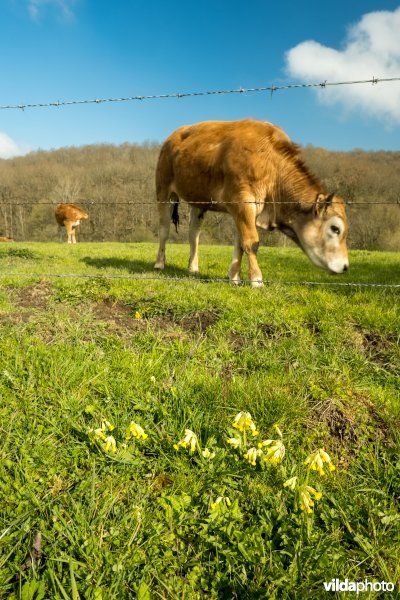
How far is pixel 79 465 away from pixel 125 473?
271mm

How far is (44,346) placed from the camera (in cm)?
324

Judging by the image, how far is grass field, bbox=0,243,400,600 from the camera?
1.56 meters

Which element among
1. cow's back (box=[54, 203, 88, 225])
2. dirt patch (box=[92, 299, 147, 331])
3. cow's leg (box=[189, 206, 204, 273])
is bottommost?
dirt patch (box=[92, 299, 147, 331])

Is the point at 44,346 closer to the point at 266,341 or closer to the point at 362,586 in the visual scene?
the point at 266,341

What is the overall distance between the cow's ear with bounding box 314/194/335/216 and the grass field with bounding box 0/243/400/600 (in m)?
1.88

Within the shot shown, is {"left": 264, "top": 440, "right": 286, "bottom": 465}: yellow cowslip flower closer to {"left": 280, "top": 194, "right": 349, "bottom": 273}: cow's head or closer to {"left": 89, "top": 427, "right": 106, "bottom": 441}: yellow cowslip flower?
{"left": 89, "top": 427, "right": 106, "bottom": 441}: yellow cowslip flower

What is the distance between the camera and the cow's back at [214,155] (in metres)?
5.83

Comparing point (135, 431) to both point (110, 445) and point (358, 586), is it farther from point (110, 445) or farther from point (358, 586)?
point (358, 586)

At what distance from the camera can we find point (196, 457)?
84.0 inches

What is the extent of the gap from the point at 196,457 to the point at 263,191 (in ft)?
15.1

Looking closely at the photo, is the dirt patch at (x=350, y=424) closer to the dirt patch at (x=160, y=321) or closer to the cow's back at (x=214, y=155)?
the dirt patch at (x=160, y=321)

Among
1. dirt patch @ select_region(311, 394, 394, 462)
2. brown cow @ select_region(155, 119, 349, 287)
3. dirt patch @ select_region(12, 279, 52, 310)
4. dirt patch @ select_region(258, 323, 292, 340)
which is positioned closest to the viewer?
dirt patch @ select_region(311, 394, 394, 462)

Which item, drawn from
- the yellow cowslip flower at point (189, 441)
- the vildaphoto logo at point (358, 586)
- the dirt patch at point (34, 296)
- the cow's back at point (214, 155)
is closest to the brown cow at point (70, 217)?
the cow's back at point (214, 155)

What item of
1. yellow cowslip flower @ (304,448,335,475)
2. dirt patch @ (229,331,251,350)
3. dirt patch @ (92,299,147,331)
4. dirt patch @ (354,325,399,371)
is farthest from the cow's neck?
yellow cowslip flower @ (304,448,335,475)
